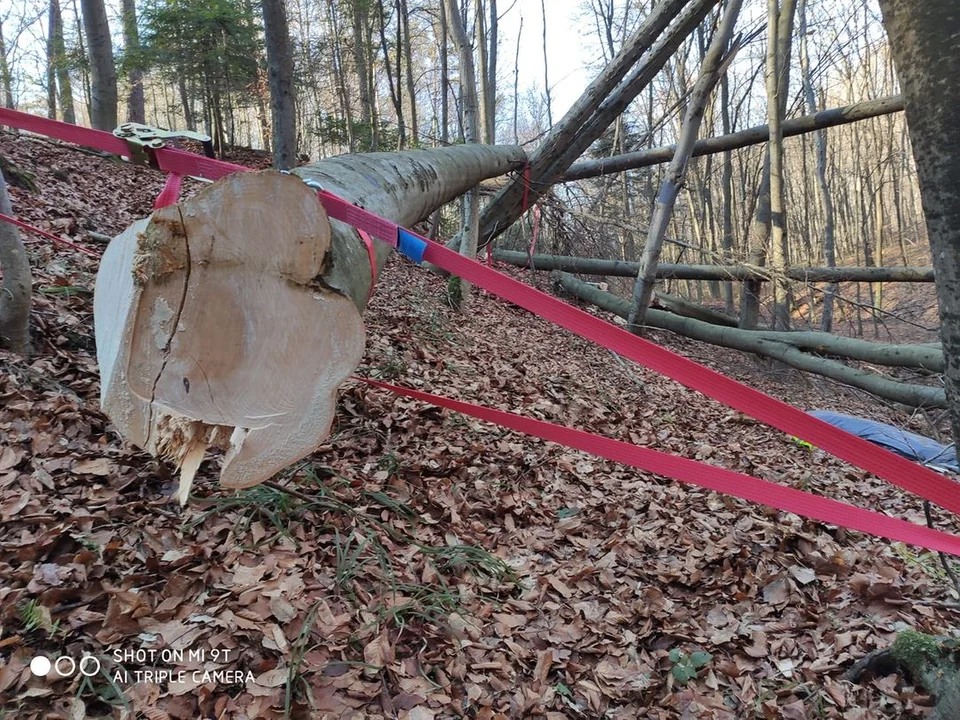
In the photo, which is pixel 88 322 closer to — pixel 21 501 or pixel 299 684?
pixel 21 501

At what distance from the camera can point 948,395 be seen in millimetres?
1404

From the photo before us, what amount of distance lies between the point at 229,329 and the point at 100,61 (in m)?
9.17

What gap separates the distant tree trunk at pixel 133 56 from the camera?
10.4 m

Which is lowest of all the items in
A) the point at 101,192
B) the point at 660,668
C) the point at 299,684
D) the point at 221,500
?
the point at 660,668

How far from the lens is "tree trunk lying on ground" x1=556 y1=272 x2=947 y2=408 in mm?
5582

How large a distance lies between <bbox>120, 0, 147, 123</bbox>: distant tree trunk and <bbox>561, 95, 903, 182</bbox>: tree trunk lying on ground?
31.0ft

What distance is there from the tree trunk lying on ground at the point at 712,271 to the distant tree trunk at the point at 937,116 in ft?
17.5

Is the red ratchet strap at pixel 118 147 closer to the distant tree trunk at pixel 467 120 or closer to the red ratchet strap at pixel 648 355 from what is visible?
the red ratchet strap at pixel 648 355

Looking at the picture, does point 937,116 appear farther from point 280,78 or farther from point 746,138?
point 746,138

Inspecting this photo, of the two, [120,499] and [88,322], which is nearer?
[120,499]

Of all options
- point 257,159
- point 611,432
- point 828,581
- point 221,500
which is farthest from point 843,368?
point 257,159

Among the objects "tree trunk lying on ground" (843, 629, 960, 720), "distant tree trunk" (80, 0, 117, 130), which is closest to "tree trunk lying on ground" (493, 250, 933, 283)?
"tree trunk lying on ground" (843, 629, 960, 720)

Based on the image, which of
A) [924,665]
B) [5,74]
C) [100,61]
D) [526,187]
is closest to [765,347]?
[526,187]

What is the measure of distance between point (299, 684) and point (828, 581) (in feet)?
7.58
